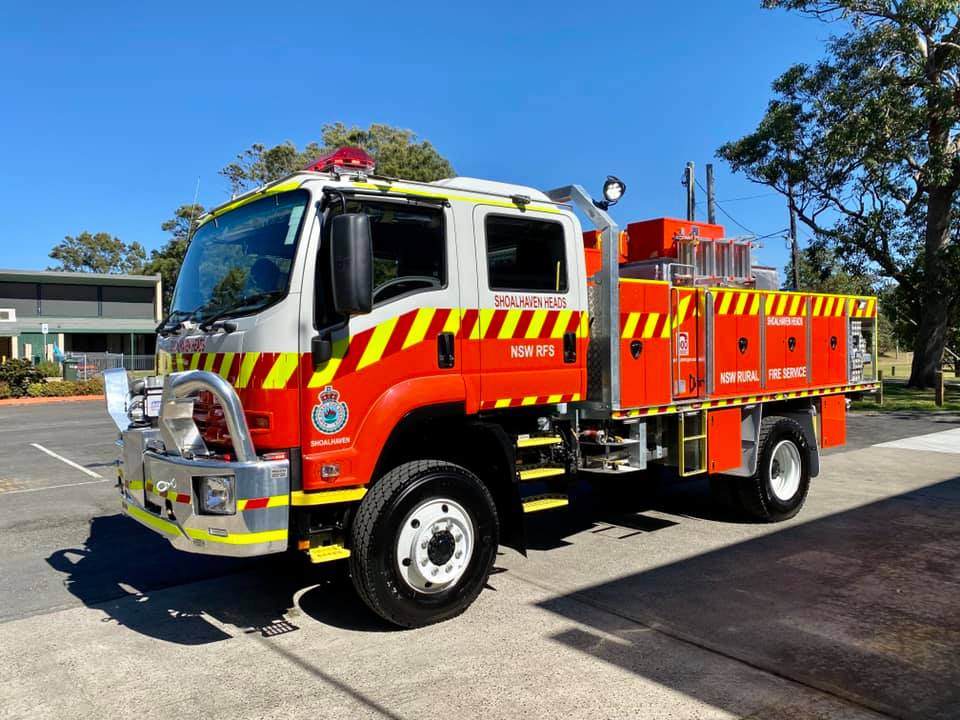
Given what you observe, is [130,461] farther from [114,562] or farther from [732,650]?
[732,650]

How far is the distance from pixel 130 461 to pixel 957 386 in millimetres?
31937

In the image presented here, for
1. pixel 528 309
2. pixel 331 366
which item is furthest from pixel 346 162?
pixel 528 309

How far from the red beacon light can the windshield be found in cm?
31

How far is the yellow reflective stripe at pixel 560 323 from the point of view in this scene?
18.5ft

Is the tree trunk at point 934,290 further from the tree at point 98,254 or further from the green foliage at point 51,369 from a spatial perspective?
the tree at point 98,254

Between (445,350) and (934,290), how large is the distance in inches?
967

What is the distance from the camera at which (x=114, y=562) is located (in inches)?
258

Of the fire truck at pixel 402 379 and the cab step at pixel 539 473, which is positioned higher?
the fire truck at pixel 402 379

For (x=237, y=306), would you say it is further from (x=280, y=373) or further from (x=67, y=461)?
(x=67, y=461)

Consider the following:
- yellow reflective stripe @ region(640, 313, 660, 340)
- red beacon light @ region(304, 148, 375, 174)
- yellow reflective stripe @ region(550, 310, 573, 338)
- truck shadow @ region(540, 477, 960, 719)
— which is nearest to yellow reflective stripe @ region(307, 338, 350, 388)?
red beacon light @ region(304, 148, 375, 174)

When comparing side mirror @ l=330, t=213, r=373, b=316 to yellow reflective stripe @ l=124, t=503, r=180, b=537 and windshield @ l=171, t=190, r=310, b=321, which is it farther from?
yellow reflective stripe @ l=124, t=503, r=180, b=537

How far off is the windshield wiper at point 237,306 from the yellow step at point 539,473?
2.19 m

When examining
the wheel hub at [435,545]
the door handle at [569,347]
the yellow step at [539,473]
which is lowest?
the wheel hub at [435,545]

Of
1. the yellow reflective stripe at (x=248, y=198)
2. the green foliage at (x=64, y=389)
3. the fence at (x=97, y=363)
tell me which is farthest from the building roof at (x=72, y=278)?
the yellow reflective stripe at (x=248, y=198)
